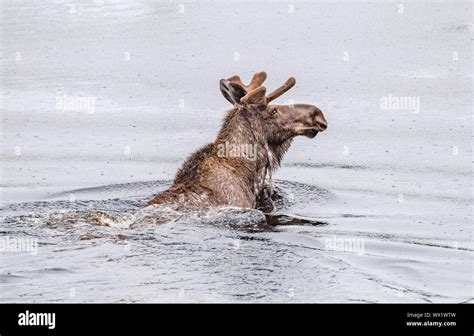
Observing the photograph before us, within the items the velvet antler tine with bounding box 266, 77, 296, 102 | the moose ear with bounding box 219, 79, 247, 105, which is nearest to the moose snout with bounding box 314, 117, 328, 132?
the velvet antler tine with bounding box 266, 77, 296, 102

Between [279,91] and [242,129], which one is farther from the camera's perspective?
[279,91]

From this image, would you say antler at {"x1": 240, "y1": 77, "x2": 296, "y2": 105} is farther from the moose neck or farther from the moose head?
the moose neck

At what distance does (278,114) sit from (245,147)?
612 millimetres

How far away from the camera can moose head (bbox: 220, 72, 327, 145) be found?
13734 mm

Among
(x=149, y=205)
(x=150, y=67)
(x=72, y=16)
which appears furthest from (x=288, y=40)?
(x=149, y=205)

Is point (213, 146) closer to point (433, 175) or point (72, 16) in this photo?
point (433, 175)

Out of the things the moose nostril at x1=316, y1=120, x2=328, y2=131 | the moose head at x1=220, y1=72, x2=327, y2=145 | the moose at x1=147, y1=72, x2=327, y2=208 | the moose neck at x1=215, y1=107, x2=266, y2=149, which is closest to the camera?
the moose at x1=147, y1=72, x2=327, y2=208

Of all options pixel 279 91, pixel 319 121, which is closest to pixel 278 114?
pixel 279 91

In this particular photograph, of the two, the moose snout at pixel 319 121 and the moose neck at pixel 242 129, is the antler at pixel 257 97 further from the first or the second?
the moose snout at pixel 319 121

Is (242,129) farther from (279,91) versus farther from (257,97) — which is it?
(279,91)

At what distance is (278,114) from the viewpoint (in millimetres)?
13852

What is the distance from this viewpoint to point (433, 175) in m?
15.2

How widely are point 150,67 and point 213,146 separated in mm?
7360

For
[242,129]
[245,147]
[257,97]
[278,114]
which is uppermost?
[257,97]
